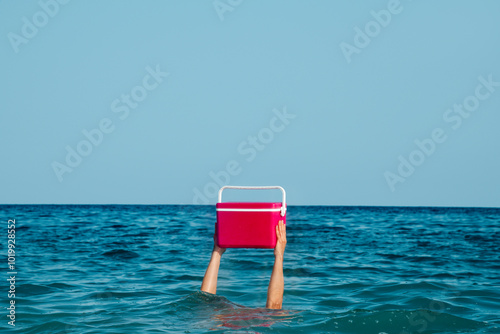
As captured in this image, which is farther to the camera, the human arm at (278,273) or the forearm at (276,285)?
the forearm at (276,285)

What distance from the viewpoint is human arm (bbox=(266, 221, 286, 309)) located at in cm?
578

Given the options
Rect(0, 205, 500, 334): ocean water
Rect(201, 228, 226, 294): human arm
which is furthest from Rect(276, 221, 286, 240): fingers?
Rect(0, 205, 500, 334): ocean water

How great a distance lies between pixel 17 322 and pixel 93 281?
3.19 metres

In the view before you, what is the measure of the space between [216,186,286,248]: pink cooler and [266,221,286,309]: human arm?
0.06m

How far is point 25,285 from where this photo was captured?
9.09m

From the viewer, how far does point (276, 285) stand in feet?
20.0

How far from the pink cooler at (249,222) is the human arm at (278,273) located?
0.06 m

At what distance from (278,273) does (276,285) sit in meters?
0.21

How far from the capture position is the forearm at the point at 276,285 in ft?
19.4

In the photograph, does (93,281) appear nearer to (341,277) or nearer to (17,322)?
(17,322)

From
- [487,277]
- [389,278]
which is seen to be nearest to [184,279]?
[389,278]

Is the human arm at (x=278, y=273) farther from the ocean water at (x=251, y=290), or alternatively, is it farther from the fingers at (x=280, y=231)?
the ocean water at (x=251, y=290)

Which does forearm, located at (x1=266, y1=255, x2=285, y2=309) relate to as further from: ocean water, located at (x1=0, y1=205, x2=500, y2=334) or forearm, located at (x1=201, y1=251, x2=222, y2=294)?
forearm, located at (x1=201, y1=251, x2=222, y2=294)

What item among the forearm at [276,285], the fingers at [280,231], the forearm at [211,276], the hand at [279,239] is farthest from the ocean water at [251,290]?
the fingers at [280,231]
